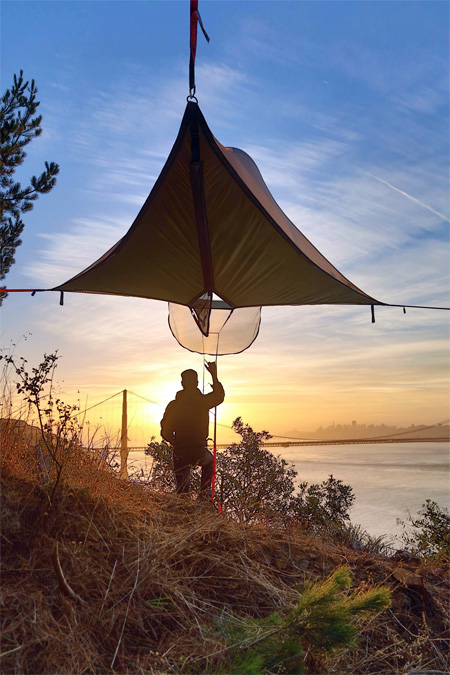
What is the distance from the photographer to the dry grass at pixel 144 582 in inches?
77.8

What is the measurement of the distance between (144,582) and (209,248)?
2.73 metres

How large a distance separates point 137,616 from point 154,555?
0.37 m

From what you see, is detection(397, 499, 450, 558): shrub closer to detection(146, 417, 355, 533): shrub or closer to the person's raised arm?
detection(146, 417, 355, 533): shrub

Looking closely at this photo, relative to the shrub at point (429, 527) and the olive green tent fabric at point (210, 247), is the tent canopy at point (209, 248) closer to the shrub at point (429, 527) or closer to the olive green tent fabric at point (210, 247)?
the olive green tent fabric at point (210, 247)

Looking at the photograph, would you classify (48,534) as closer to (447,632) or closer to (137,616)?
(137,616)

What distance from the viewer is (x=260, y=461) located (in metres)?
5.81

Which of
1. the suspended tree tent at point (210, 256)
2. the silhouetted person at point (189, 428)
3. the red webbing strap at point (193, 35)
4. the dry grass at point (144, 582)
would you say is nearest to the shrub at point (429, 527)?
the dry grass at point (144, 582)

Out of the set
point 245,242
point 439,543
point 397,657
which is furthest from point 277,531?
point 439,543

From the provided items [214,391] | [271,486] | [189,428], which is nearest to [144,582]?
[189,428]

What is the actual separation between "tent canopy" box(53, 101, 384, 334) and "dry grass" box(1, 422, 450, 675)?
1.89 metres

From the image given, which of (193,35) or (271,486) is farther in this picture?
(271,486)

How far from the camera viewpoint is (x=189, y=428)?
4.27 m

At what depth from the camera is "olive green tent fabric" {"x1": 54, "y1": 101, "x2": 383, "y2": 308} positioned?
3.66m

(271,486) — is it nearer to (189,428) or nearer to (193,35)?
(189,428)
